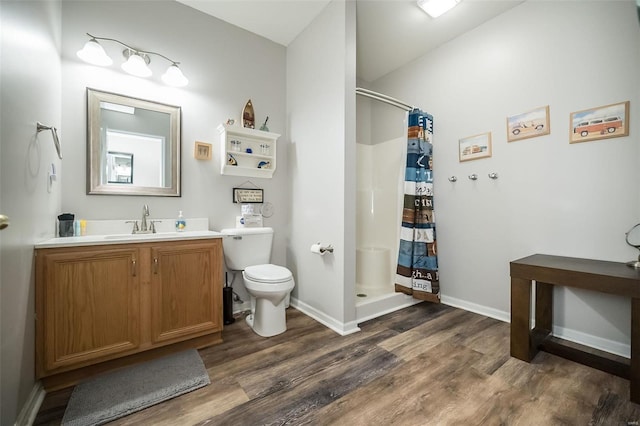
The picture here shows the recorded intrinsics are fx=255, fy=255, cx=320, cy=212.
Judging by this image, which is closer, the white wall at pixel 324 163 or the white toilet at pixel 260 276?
the white toilet at pixel 260 276

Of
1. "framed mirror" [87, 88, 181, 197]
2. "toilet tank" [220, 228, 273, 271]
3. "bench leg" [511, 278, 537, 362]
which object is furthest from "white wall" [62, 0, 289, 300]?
"bench leg" [511, 278, 537, 362]

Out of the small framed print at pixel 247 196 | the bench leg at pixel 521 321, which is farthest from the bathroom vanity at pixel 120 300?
the bench leg at pixel 521 321

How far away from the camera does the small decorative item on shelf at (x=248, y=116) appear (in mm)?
2400

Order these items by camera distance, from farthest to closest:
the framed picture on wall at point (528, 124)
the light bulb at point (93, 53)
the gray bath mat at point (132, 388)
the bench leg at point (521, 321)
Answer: the framed picture on wall at point (528, 124) → the light bulb at point (93, 53) → the bench leg at point (521, 321) → the gray bath mat at point (132, 388)

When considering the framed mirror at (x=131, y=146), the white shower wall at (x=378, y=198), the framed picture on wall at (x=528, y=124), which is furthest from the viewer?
the white shower wall at (x=378, y=198)

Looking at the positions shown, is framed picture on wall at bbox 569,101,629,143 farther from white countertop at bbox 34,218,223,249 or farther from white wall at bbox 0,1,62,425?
white wall at bbox 0,1,62,425

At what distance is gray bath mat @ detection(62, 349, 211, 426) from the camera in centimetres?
120

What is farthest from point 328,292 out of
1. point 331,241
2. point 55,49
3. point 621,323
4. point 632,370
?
point 55,49

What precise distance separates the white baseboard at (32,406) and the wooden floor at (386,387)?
3cm

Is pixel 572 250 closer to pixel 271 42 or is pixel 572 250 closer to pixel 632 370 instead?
pixel 632 370

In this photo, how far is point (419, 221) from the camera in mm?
2436

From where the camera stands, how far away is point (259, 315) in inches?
77.9

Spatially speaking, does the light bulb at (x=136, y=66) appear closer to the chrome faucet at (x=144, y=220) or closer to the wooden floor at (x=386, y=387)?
the chrome faucet at (x=144, y=220)

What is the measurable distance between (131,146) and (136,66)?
590 mm
